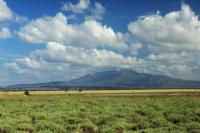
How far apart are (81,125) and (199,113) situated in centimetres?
1289

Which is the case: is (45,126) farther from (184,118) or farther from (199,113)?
(199,113)

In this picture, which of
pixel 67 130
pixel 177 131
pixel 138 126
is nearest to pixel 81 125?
pixel 67 130

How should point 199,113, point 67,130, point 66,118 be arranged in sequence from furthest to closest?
point 199,113, point 66,118, point 67,130

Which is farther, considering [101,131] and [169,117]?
[169,117]

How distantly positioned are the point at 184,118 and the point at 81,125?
8971mm

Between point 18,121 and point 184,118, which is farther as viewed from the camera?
point 184,118

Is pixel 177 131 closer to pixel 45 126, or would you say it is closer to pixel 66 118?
pixel 45 126

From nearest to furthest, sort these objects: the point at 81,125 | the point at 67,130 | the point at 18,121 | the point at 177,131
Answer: the point at 177,131, the point at 67,130, the point at 81,125, the point at 18,121

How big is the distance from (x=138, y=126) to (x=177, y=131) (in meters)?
4.37

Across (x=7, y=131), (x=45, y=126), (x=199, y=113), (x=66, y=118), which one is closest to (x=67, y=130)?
(x=45, y=126)

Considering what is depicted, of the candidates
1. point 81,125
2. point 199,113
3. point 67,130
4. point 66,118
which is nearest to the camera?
point 67,130

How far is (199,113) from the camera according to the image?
3409 centimetres

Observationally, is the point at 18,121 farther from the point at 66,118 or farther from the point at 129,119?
the point at 129,119

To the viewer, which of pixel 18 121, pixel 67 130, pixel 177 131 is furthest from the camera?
pixel 18 121
